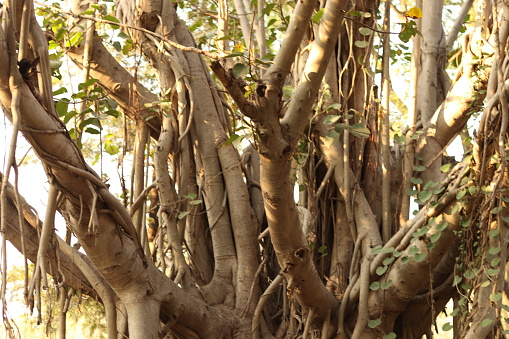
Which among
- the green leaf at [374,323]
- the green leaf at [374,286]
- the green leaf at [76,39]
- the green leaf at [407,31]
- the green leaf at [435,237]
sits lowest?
the green leaf at [374,323]

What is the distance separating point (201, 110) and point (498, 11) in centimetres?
144

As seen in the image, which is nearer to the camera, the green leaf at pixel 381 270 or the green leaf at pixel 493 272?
the green leaf at pixel 493 272

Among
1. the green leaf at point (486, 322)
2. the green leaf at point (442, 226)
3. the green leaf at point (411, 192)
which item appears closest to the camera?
the green leaf at point (486, 322)

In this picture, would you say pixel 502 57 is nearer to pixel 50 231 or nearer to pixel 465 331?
pixel 465 331

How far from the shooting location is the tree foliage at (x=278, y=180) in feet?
6.68

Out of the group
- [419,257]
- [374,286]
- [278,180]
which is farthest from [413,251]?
[278,180]

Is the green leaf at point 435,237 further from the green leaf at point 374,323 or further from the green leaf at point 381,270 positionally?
the green leaf at point 374,323

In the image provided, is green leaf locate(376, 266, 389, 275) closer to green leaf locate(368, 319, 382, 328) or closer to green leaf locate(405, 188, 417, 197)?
green leaf locate(368, 319, 382, 328)

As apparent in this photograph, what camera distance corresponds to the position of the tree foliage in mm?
2035

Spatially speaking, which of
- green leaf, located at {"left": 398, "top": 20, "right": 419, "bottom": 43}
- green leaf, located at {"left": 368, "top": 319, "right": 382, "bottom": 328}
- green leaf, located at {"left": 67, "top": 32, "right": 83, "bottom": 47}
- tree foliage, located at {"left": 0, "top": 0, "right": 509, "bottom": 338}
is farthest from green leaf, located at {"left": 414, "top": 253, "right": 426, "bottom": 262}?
Result: green leaf, located at {"left": 67, "top": 32, "right": 83, "bottom": 47}

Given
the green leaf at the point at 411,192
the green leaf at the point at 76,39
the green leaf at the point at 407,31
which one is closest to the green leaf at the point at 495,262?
the green leaf at the point at 411,192

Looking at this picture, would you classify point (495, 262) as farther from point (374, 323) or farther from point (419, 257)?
point (374, 323)

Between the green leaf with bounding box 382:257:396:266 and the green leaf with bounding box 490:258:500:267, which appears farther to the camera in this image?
the green leaf with bounding box 382:257:396:266

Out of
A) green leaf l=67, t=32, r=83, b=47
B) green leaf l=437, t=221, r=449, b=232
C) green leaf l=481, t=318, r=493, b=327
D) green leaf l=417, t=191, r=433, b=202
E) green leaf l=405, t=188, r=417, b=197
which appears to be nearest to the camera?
green leaf l=481, t=318, r=493, b=327
